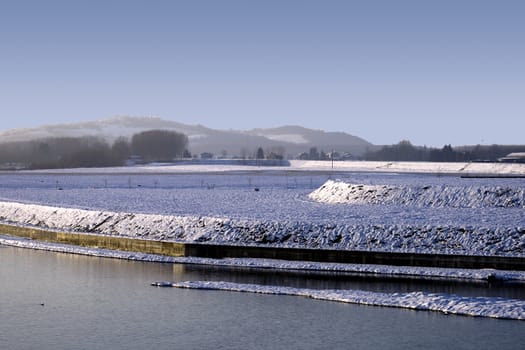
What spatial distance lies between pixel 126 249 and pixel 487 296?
1839 centimetres

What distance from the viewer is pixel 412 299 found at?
88.3 ft

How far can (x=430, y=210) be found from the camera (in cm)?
4556

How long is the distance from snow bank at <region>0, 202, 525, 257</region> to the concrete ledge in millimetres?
869

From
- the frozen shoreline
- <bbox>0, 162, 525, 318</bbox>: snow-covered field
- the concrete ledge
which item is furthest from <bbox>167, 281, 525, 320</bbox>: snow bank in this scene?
the concrete ledge

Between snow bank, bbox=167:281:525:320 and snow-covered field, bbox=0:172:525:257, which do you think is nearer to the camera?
snow bank, bbox=167:281:525:320

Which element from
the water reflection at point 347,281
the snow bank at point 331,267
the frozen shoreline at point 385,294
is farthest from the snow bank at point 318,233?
the water reflection at point 347,281

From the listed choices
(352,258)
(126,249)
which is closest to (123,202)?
(126,249)

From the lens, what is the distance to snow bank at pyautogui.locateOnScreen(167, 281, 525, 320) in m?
25.1

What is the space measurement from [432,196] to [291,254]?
56.1 feet

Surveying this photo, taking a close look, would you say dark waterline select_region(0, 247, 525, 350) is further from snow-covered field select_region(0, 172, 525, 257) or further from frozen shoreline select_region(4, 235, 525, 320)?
snow-covered field select_region(0, 172, 525, 257)

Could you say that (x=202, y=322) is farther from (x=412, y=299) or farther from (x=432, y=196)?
(x=432, y=196)

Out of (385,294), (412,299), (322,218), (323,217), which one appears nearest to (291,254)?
(322,218)

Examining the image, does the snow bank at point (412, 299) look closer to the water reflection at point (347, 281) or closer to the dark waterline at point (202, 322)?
the dark waterline at point (202, 322)

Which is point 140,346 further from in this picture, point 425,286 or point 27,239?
point 27,239
